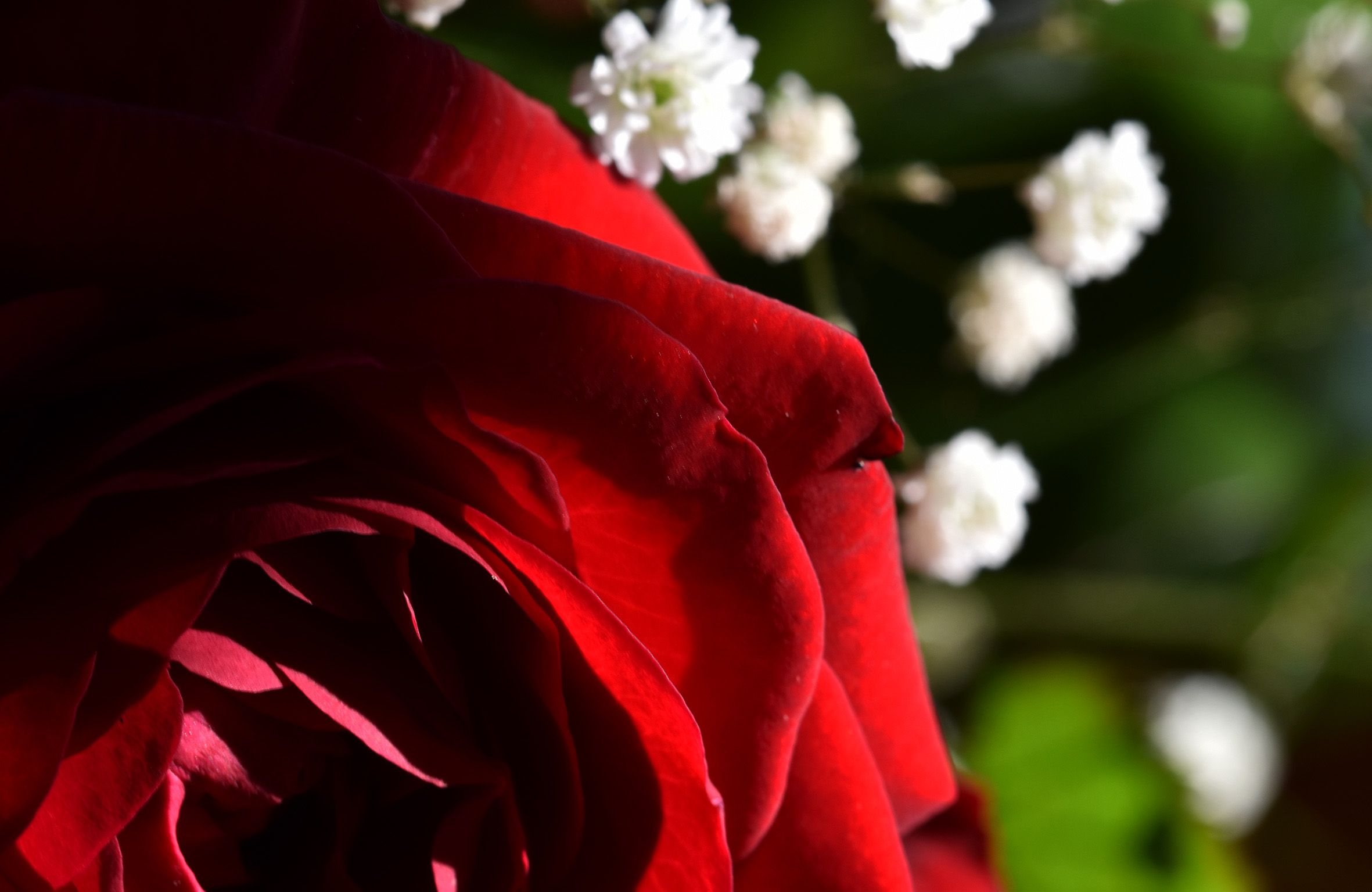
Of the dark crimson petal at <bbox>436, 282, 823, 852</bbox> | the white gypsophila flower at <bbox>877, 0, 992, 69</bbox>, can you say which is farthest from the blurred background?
the dark crimson petal at <bbox>436, 282, 823, 852</bbox>

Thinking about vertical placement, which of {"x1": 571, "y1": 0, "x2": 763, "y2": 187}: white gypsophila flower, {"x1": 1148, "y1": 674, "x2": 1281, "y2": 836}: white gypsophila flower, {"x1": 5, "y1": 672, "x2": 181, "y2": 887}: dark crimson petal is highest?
{"x1": 571, "y1": 0, "x2": 763, "y2": 187}: white gypsophila flower

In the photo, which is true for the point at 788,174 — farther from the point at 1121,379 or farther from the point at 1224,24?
the point at 1121,379

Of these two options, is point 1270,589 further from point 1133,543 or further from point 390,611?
point 390,611

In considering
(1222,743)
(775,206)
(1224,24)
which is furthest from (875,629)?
(1222,743)

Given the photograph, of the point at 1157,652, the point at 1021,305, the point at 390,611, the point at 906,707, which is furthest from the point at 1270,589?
the point at 390,611

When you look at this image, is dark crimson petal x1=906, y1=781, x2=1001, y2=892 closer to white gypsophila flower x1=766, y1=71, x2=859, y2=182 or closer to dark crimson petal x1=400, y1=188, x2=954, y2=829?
dark crimson petal x1=400, y1=188, x2=954, y2=829

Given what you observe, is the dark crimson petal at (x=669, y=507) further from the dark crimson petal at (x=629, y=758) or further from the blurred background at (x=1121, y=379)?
the blurred background at (x=1121, y=379)
